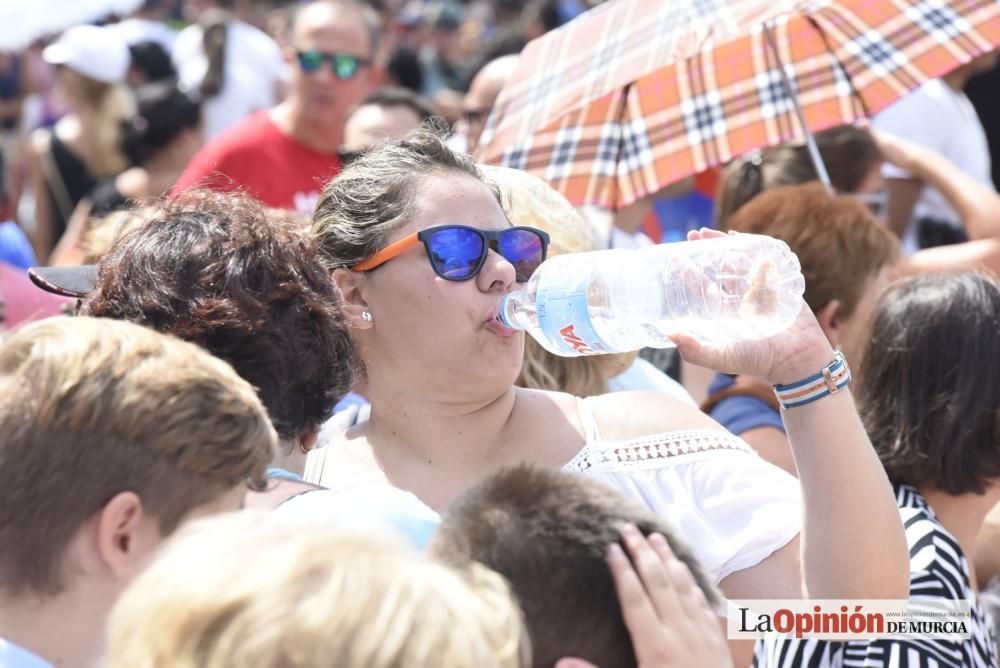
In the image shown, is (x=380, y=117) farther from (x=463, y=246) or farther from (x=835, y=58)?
(x=463, y=246)

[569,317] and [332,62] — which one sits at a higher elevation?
[569,317]

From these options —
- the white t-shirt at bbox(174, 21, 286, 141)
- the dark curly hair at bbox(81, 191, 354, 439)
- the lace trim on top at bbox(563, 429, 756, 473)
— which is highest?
the dark curly hair at bbox(81, 191, 354, 439)

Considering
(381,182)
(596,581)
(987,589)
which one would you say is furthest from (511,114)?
(596,581)

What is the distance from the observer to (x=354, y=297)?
2.73 m

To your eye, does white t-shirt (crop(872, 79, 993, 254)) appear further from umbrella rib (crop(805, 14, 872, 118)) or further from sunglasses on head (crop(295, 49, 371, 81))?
sunglasses on head (crop(295, 49, 371, 81))

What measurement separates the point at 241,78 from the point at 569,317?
552 cm

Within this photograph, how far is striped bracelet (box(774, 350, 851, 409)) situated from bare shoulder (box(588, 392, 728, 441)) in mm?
402

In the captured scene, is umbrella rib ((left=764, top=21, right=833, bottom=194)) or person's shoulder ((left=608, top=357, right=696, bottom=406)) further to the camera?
umbrella rib ((left=764, top=21, right=833, bottom=194))

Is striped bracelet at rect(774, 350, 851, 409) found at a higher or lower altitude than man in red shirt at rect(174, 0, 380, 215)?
higher

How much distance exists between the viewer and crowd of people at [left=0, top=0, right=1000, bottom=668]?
1.34 metres

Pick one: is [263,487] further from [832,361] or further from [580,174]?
[580,174]

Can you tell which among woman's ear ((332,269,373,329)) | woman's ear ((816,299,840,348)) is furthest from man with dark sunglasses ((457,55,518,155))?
woman's ear ((332,269,373,329))

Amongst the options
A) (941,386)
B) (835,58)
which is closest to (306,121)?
(835,58)

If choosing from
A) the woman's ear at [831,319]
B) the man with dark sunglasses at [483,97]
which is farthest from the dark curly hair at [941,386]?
the man with dark sunglasses at [483,97]
